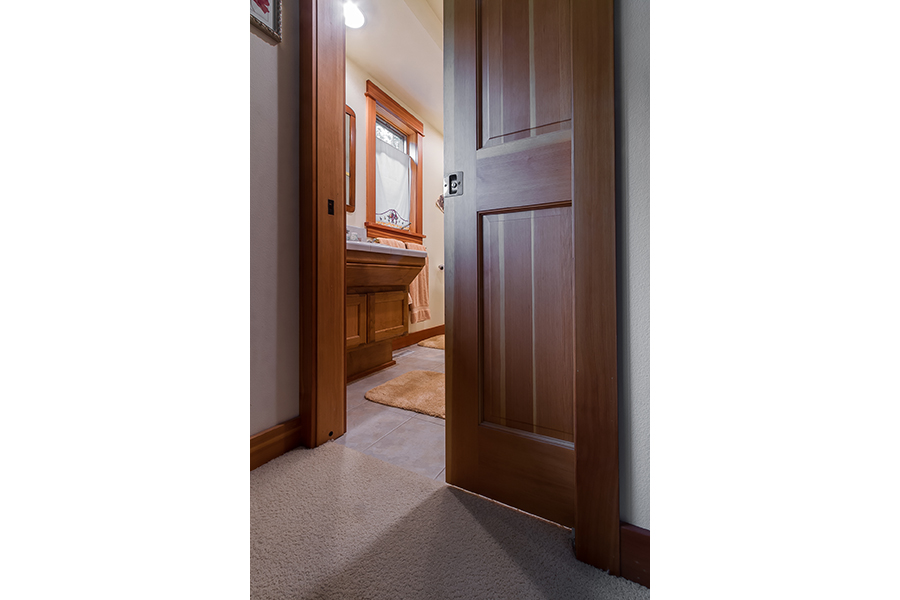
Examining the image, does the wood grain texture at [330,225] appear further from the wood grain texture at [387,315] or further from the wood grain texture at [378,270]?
the wood grain texture at [387,315]

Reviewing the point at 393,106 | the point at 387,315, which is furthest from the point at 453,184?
the point at 393,106

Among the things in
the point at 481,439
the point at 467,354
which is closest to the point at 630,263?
the point at 467,354

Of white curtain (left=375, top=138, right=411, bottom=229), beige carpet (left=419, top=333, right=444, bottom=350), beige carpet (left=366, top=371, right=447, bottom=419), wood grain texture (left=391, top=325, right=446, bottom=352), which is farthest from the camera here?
beige carpet (left=419, top=333, right=444, bottom=350)

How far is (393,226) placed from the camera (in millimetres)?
3061

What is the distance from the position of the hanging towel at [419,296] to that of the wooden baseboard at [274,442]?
191cm

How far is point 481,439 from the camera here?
985mm

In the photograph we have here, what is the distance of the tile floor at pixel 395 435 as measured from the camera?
1.20 meters

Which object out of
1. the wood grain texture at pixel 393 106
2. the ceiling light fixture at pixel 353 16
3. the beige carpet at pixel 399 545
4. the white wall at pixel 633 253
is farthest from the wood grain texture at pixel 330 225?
the wood grain texture at pixel 393 106

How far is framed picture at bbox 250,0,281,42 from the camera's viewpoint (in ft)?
3.71

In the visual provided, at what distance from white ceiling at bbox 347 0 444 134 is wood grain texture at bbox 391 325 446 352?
2.11m

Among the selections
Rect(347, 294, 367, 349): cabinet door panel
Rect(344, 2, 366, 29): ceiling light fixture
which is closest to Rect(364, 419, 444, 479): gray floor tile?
Rect(347, 294, 367, 349): cabinet door panel

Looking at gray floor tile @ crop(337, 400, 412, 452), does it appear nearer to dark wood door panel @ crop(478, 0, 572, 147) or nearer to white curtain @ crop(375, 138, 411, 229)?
dark wood door panel @ crop(478, 0, 572, 147)
